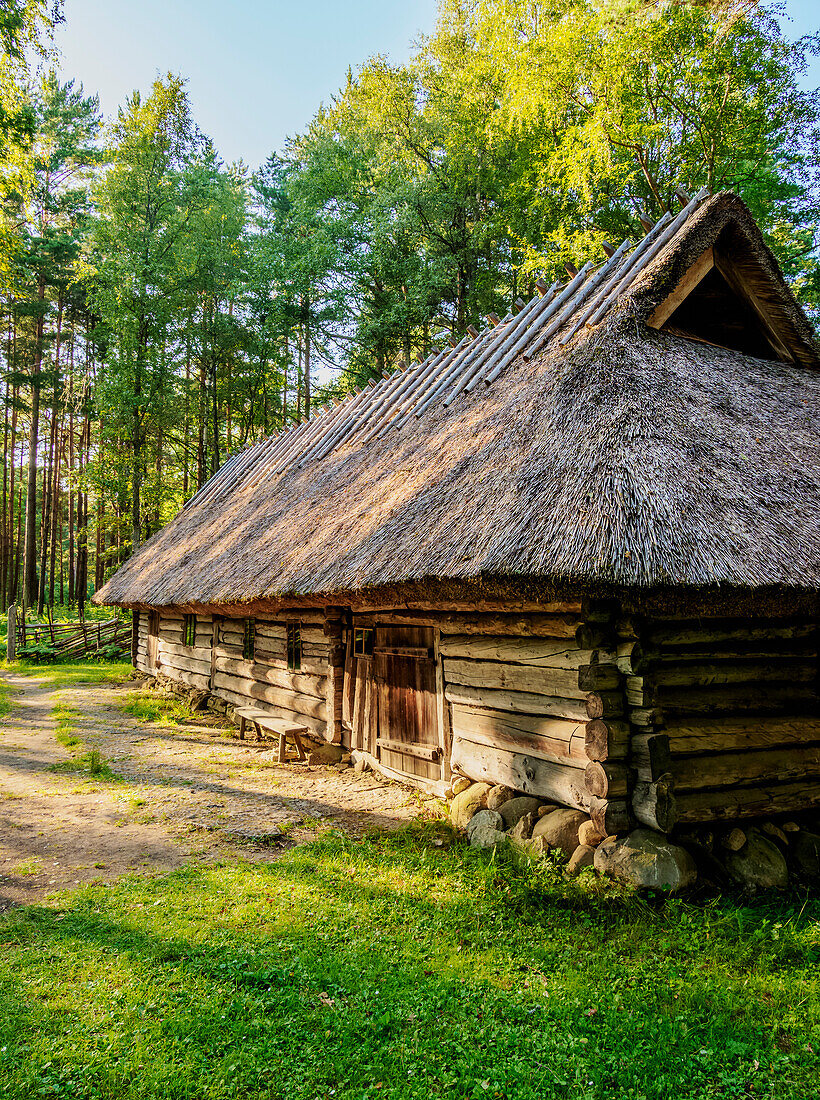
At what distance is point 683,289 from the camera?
22.7 ft

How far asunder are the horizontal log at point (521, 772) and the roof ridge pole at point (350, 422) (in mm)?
7067

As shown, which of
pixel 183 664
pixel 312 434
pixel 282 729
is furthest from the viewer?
pixel 183 664

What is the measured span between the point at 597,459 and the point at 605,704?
1944 millimetres

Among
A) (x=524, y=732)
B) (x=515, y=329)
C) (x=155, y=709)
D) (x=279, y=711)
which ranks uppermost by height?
(x=515, y=329)

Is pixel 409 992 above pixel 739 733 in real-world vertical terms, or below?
below

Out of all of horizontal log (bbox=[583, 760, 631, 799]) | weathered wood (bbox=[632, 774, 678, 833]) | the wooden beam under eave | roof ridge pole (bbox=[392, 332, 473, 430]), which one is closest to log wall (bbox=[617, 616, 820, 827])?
weathered wood (bbox=[632, 774, 678, 833])

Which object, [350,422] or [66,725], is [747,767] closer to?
[350,422]

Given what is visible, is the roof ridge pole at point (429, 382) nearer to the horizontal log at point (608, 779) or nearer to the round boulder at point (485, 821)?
the round boulder at point (485, 821)

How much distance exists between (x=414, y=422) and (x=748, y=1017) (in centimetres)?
780

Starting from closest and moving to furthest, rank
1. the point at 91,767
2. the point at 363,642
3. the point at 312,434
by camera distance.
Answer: the point at 91,767 → the point at 363,642 → the point at 312,434

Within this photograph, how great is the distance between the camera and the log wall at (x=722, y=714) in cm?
466

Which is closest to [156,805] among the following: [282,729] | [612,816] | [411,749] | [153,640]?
[282,729]

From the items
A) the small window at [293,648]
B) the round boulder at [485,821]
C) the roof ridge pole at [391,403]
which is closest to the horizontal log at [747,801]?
the round boulder at [485,821]

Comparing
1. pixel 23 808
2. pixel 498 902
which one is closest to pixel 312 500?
pixel 23 808
